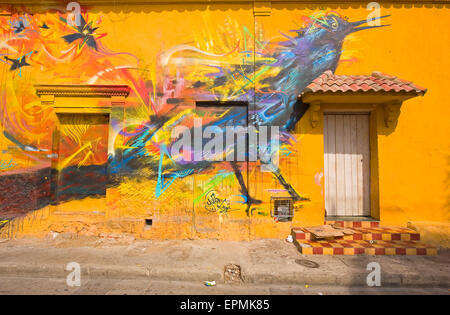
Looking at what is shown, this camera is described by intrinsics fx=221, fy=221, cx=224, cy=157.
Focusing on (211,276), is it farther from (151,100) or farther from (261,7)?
(261,7)

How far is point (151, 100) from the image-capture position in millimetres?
5438

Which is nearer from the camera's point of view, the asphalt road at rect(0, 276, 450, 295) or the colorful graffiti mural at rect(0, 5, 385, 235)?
the asphalt road at rect(0, 276, 450, 295)

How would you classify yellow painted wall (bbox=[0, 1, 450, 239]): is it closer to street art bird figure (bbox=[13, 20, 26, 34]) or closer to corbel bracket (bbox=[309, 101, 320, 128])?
corbel bracket (bbox=[309, 101, 320, 128])

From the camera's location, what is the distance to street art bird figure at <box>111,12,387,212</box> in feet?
17.6

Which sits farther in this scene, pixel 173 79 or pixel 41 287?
pixel 173 79

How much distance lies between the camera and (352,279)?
3.61m

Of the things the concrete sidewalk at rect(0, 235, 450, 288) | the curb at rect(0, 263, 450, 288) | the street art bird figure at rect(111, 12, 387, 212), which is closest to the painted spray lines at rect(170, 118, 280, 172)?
the street art bird figure at rect(111, 12, 387, 212)

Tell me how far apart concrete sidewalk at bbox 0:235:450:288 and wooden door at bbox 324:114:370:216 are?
4.82ft

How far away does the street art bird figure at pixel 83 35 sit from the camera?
5.57m

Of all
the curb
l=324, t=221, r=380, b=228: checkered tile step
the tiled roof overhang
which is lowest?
the curb

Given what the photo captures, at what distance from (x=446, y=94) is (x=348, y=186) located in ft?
10.3

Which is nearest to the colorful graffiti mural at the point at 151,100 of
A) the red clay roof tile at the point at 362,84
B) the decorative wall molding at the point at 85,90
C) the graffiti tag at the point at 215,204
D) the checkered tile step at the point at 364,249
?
the graffiti tag at the point at 215,204

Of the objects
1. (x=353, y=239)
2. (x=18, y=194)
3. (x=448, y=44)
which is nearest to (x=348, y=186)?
(x=353, y=239)
